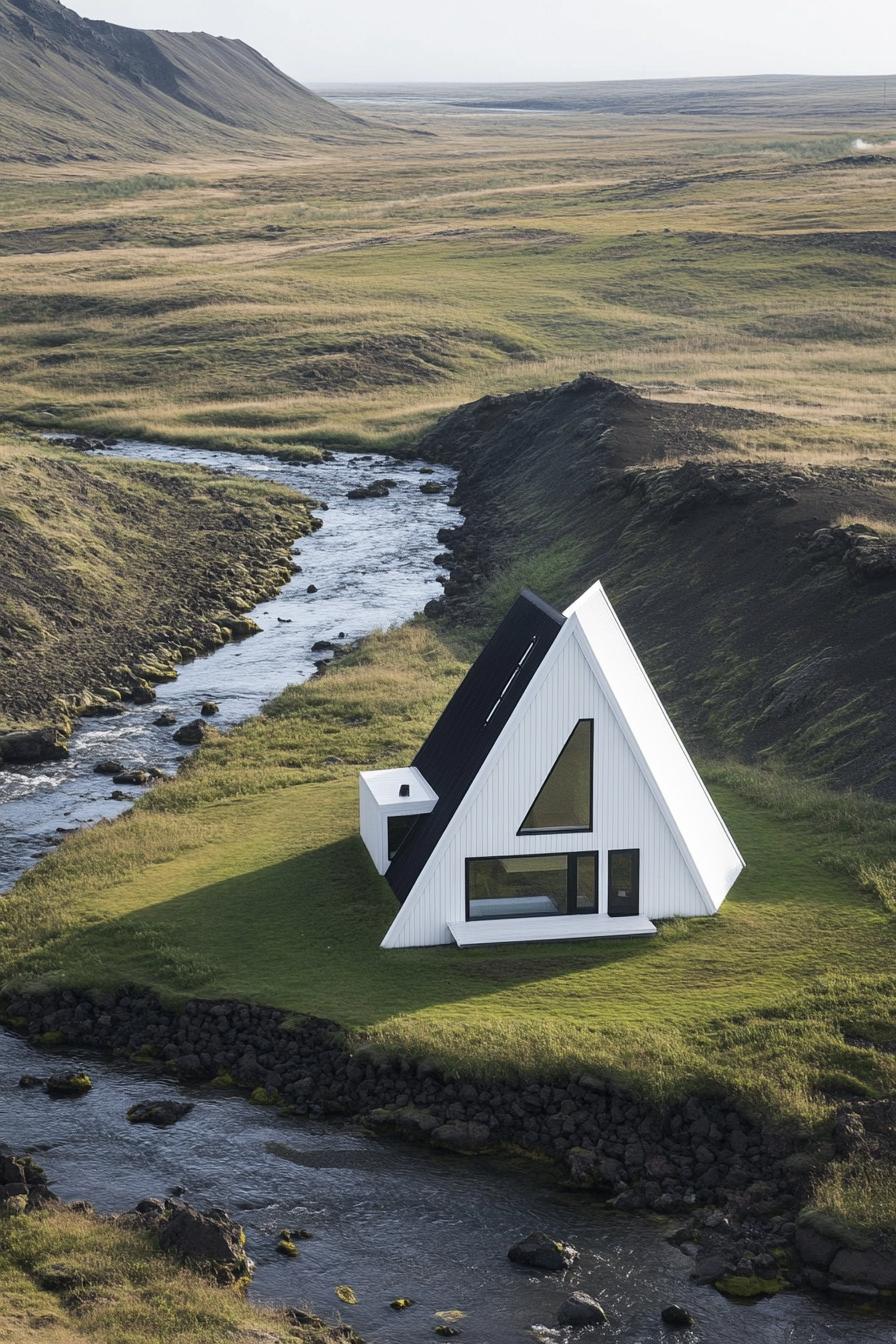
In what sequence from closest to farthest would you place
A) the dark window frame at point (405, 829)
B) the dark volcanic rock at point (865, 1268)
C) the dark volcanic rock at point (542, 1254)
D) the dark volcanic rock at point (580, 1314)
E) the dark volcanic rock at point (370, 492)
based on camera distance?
the dark volcanic rock at point (580, 1314), the dark volcanic rock at point (865, 1268), the dark volcanic rock at point (542, 1254), the dark window frame at point (405, 829), the dark volcanic rock at point (370, 492)

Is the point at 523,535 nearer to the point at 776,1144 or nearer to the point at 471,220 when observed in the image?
the point at 776,1144

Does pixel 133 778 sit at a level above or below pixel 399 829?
below

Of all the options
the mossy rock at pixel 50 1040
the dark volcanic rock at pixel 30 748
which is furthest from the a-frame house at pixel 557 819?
the dark volcanic rock at pixel 30 748

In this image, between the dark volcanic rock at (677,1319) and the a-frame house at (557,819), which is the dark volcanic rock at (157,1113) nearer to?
the a-frame house at (557,819)

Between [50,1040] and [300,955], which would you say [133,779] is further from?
[50,1040]

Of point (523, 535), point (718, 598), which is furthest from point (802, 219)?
point (718, 598)

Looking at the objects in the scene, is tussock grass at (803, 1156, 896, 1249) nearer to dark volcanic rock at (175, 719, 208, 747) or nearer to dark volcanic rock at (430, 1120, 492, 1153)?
dark volcanic rock at (430, 1120, 492, 1153)

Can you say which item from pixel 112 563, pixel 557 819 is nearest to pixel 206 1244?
pixel 557 819
